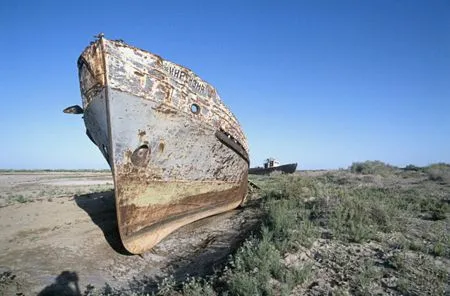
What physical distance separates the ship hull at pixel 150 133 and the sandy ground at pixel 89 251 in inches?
16.0

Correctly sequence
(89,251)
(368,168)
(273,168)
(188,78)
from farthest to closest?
(273,168)
(368,168)
(188,78)
(89,251)

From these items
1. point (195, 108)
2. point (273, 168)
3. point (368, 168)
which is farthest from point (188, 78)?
point (273, 168)

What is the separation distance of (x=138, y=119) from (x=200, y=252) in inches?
93.6

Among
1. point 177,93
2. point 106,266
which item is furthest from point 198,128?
point 106,266

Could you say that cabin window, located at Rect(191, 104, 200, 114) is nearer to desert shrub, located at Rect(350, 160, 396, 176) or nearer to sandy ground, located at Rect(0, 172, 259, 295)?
sandy ground, located at Rect(0, 172, 259, 295)

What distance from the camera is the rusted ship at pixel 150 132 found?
5.05 meters

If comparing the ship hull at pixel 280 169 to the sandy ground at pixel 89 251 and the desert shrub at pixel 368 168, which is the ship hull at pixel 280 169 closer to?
the desert shrub at pixel 368 168

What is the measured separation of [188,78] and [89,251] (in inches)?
135

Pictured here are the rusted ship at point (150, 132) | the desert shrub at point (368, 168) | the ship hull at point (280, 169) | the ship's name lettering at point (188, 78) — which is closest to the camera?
the rusted ship at point (150, 132)

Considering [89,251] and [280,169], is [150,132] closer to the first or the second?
[89,251]

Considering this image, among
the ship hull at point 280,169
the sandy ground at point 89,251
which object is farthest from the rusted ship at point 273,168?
the sandy ground at point 89,251

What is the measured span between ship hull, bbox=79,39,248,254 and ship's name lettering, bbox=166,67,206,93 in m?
0.02

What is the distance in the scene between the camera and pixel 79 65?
561 centimetres

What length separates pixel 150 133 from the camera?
5406 millimetres
